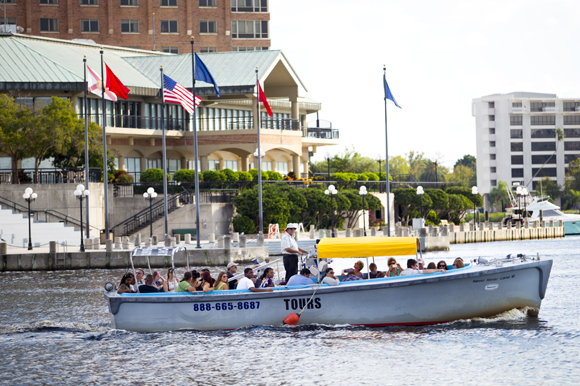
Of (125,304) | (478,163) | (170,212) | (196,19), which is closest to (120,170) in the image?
(170,212)

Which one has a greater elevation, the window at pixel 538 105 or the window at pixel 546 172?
the window at pixel 538 105

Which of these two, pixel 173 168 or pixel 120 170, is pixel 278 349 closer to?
pixel 120 170

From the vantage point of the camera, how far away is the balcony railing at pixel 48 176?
5853cm

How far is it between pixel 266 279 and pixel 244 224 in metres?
36.7

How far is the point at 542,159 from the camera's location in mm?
148125

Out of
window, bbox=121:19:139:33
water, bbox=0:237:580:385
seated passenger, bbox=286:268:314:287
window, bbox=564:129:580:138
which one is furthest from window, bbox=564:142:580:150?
seated passenger, bbox=286:268:314:287

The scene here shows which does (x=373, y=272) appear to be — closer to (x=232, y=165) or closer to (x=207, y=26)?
(x=232, y=165)

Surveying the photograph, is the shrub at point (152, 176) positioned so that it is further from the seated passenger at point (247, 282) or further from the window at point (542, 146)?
the window at point (542, 146)

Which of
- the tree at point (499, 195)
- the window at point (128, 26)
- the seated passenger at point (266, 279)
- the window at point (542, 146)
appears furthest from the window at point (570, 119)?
the seated passenger at point (266, 279)

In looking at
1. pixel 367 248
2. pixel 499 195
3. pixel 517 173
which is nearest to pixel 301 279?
pixel 367 248

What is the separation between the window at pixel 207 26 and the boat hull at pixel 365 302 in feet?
247

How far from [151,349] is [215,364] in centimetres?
260

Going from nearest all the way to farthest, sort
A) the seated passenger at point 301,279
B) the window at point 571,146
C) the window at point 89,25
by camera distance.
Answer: the seated passenger at point 301,279, the window at point 89,25, the window at point 571,146

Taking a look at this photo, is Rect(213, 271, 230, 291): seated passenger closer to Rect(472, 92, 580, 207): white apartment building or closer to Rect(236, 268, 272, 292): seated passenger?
Rect(236, 268, 272, 292): seated passenger
